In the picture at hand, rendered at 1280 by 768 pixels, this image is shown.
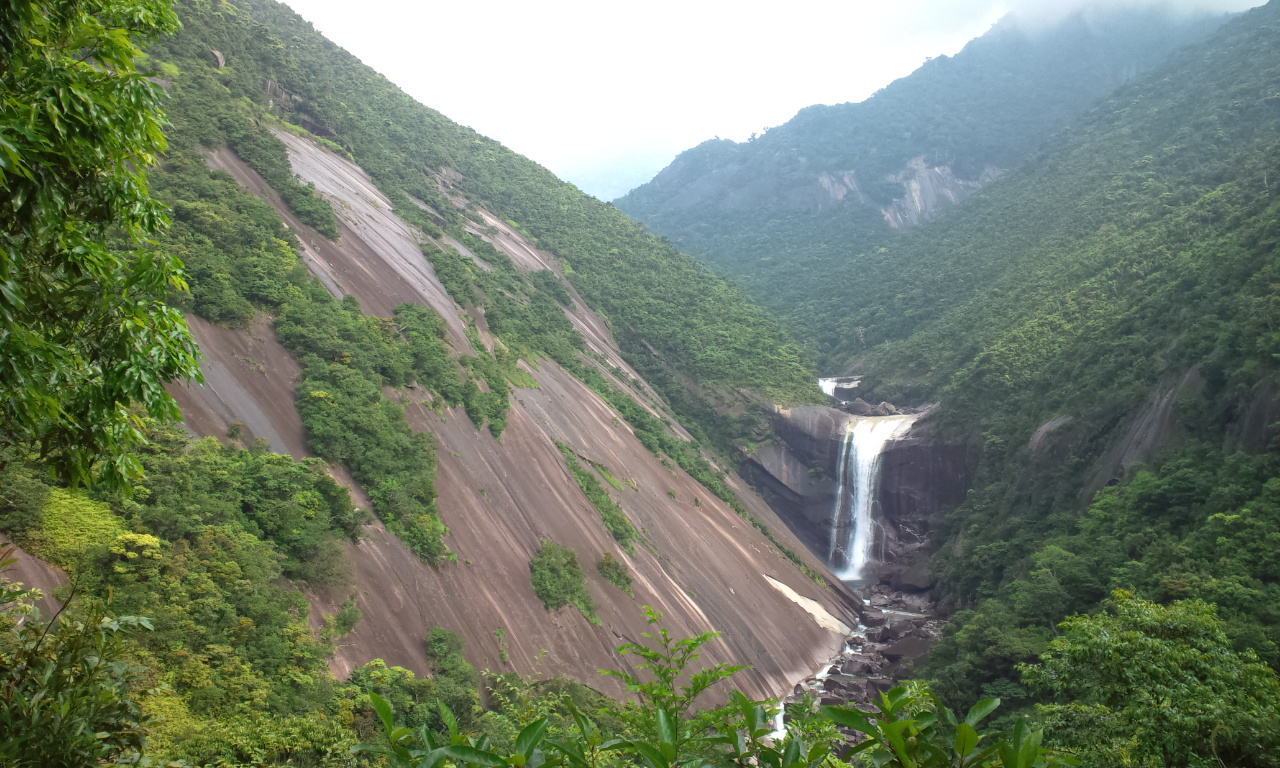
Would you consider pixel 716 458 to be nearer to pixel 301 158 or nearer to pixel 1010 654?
pixel 1010 654

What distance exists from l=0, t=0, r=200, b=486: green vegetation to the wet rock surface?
21.5 metres

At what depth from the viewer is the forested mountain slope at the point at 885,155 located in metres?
92.0

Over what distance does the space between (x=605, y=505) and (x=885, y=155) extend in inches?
3766

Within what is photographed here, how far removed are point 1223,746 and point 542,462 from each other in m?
17.4

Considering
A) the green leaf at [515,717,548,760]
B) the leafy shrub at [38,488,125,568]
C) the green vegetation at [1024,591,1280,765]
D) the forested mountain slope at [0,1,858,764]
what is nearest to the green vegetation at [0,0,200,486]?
the forested mountain slope at [0,1,858,764]

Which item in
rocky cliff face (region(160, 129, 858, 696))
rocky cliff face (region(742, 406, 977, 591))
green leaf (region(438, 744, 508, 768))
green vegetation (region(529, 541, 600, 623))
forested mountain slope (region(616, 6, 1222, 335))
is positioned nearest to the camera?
green leaf (region(438, 744, 508, 768))

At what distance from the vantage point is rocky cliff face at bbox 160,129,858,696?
1341cm

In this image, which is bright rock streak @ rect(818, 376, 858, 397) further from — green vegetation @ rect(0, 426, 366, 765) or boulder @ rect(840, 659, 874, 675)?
green vegetation @ rect(0, 426, 366, 765)

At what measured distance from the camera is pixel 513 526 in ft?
60.2

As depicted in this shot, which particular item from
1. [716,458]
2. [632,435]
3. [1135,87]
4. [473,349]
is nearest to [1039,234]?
[1135,87]

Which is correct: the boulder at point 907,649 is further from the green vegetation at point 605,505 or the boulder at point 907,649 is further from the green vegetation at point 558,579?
the green vegetation at point 558,579

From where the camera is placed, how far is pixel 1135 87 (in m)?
78.2

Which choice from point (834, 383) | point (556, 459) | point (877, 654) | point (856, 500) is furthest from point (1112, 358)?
point (556, 459)

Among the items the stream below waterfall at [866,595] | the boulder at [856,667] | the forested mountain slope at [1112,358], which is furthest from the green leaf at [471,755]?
the boulder at [856,667]
